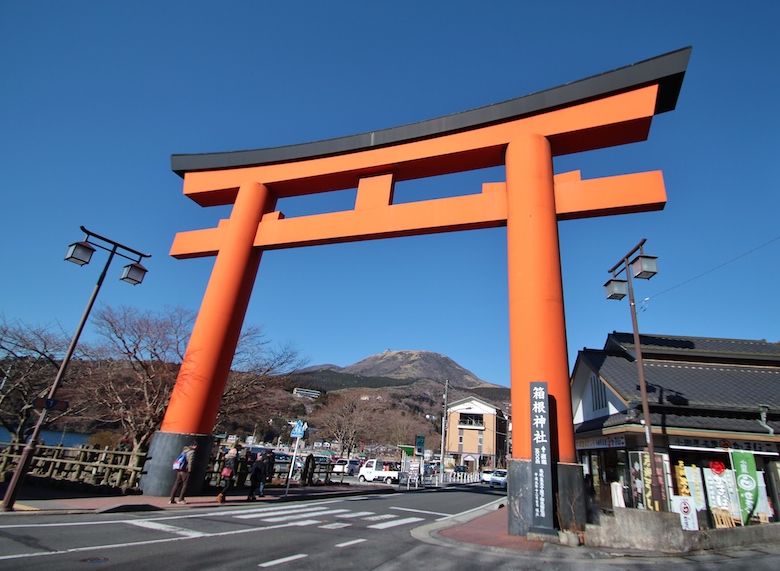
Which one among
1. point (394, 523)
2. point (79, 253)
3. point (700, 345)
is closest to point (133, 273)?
point (79, 253)

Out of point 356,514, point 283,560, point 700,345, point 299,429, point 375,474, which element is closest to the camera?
point 283,560

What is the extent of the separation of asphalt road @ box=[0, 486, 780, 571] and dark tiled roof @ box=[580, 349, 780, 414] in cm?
526

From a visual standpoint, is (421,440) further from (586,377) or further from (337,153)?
(337,153)

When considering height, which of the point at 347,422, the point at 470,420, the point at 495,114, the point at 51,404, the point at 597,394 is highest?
the point at 495,114

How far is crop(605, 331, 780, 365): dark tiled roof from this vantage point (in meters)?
15.5

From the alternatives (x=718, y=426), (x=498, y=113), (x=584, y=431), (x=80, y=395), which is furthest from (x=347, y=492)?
(x=498, y=113)

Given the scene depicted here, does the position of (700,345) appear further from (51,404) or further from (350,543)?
(51,404)

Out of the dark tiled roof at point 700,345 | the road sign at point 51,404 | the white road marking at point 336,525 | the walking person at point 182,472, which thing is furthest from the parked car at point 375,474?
the road sign at point 51,404

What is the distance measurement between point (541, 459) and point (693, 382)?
9.94 meters

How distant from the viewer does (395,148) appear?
12.1 m

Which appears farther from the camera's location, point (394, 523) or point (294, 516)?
point (394, 523)

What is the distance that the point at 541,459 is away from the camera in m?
7.32

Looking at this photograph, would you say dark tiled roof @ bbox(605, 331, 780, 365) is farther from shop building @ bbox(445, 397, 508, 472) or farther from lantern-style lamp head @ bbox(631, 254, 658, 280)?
shop building @ bbox(445, 397, 508, 472)

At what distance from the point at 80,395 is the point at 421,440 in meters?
20.3
